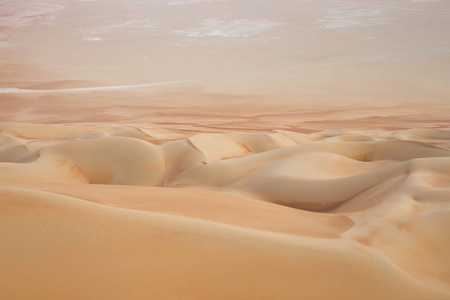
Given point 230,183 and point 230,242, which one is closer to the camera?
point 230,242

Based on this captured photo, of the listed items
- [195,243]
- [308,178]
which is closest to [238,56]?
[308,178]

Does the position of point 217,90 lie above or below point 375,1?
below

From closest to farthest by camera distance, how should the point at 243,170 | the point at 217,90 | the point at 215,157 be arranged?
1. the point at 243,170
2. the point at 215,157
3. the point at 217,90

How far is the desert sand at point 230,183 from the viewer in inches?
39.3

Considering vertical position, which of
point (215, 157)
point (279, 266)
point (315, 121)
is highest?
point (279, 266)

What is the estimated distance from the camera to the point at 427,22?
10.6m

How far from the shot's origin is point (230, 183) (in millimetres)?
2533

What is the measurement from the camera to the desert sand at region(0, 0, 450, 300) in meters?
1.00

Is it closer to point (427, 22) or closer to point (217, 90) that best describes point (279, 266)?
point (217, 90)

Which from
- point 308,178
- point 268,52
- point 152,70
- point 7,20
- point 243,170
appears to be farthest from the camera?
point 7,20

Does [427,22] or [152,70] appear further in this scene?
[427,22]

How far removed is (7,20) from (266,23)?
613cm

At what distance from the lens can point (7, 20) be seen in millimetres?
12367

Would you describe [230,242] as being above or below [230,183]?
above
